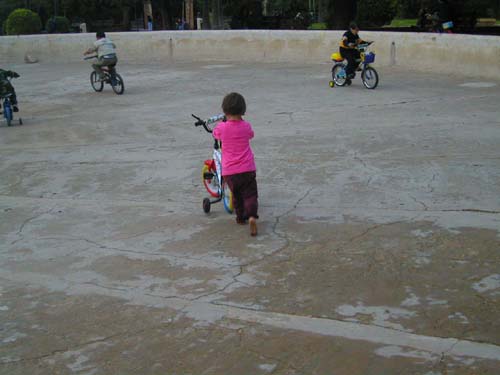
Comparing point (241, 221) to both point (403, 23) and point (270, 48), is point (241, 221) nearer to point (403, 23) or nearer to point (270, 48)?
point (270, 48)

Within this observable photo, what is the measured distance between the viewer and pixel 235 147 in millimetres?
6832

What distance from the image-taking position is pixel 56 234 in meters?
7.04

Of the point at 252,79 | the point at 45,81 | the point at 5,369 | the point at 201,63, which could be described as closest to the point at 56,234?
the point at 5,369

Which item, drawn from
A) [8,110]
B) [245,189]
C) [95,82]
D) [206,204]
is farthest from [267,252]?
[95,82]

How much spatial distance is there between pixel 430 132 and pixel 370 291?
6480 millimetres

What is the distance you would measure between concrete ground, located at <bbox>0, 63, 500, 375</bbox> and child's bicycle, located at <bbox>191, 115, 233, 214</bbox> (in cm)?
16

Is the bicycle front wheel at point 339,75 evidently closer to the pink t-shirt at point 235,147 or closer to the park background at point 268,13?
the park background at point 268,13

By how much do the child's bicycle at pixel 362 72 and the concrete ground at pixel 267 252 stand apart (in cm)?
355

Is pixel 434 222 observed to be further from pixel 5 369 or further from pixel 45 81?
pixel 45 81

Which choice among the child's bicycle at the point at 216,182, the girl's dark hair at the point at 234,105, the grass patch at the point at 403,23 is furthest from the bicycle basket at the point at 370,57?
the grass patch at the point at 403,23

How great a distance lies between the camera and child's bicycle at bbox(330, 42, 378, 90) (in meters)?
16.3

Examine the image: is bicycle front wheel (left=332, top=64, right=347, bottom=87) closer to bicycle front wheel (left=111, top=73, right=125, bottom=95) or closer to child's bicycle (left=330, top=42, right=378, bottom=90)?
child's bicycle (left=330, top=42, right=378, bottom=90)

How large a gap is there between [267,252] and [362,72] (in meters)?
11.3

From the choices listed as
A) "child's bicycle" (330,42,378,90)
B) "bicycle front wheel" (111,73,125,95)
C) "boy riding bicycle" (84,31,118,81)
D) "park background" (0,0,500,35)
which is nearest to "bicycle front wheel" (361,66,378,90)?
"child's bicycle" (330,42,378,90)
